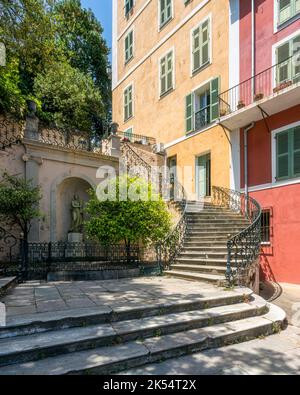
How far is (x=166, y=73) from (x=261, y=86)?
6.76 m

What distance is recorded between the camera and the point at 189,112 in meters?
14.6

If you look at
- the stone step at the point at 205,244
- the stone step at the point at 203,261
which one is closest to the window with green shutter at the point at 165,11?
the stone step at the point at 205,244

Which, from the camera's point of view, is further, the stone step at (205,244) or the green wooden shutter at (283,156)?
the green wooden shutter at (283,156)

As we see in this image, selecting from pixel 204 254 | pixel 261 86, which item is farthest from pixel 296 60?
pixel 204 254

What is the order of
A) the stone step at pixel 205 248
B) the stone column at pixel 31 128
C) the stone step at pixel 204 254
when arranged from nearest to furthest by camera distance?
the stone step at pixel 204 254 → the stone step at pixel 205 248 → the stone column at pixel 31 128

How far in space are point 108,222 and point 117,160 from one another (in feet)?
14.1

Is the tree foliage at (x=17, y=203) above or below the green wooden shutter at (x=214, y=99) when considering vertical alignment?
below

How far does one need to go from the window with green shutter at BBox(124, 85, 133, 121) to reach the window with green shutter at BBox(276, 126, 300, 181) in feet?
37.8

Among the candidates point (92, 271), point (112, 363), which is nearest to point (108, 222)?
point (92, 271)

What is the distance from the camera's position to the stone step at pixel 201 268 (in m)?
7.74

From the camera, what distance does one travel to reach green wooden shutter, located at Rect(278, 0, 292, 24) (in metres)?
10.4

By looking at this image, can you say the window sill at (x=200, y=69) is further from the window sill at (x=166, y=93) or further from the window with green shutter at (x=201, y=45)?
the window sill at (x=166, y=93)

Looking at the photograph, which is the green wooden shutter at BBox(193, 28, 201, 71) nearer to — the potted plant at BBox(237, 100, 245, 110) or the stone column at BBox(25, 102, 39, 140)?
the potted plant at BBox(237, 100, 245, 110)

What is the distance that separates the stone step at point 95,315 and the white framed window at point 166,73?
13147mm
